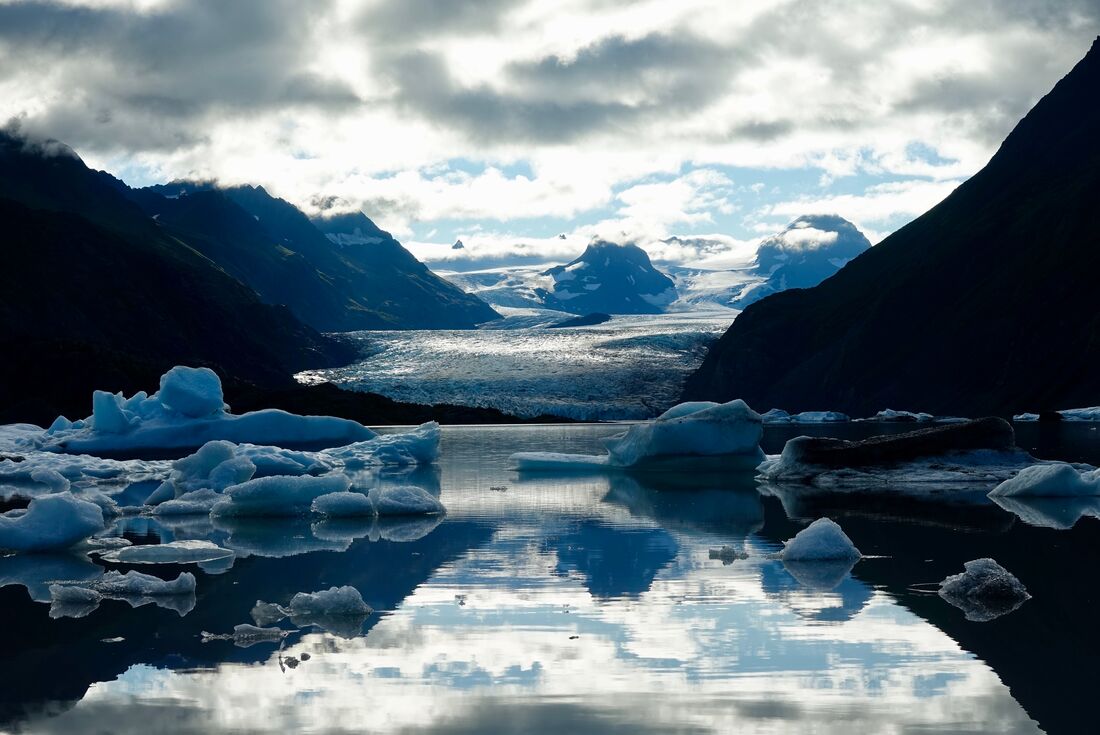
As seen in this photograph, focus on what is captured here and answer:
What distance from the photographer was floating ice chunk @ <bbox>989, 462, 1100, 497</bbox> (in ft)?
66.9

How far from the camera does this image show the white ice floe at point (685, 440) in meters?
28.9

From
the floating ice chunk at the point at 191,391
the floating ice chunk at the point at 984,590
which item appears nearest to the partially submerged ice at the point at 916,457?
the floating ice chunk at the point at 984,590

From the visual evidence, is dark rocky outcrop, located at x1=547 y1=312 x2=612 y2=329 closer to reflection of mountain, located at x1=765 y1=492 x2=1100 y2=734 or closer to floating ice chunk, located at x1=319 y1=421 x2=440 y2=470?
floating ice chunk, located at x1=319 y1=421 x2=440 y2=470

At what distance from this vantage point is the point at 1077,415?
61.8 meters

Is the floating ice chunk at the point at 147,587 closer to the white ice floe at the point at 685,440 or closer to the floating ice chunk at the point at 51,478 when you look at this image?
the floating ice chunk at the point at 51,478

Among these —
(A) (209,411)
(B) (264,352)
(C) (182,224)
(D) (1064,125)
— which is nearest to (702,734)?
(A) (209,411)

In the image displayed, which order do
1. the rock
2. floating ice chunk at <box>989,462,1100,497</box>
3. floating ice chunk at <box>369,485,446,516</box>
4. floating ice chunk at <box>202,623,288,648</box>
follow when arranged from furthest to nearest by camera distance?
the rock → floating ice chunk at <box>989,462,1100,497</box> → floating ice chunk at <box>369,485,446,516</box> → floating ice chunk at <box>202,623,288,648</box>

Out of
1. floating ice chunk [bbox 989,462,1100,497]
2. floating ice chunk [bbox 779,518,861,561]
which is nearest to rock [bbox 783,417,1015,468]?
floating ice chunk [bbox 989,462,1100,497]

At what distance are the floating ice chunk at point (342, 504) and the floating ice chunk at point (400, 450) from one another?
15.1m

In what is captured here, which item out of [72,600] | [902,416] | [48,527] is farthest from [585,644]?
[902,416]

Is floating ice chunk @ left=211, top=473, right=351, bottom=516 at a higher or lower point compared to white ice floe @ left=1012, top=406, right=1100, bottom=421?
higher

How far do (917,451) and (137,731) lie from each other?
21.2m

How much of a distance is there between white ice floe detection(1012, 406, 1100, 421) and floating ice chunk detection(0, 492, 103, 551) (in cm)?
5745

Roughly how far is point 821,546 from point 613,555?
2682mm
